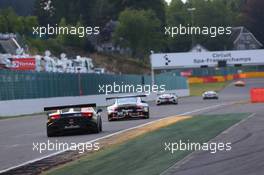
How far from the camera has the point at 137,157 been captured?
17.8m

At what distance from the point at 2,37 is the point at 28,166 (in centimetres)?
7155

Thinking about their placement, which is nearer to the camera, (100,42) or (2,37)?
(2,37)

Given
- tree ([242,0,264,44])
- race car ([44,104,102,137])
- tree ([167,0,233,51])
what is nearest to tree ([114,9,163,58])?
tree ([167,0,233,51])

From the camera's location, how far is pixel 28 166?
17.5 metres

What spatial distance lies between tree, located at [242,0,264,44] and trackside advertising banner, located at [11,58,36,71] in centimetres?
8475

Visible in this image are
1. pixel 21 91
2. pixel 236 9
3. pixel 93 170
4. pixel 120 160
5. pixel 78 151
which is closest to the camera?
pixel 93 170

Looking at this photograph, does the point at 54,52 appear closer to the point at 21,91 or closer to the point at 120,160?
the point at 21,91

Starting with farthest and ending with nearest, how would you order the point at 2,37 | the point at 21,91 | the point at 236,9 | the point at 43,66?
Result: the point at 236,9 → the point at 2,37 → the point at 43,66 → the point at 21,91

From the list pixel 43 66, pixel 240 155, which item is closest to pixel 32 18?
pixel 43 66

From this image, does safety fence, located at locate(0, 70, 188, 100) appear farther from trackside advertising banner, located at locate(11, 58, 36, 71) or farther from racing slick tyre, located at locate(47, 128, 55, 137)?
racing slick tyre, located at locate(47, 128, 55, 137)

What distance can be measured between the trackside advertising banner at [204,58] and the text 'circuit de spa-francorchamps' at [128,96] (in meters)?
0.12

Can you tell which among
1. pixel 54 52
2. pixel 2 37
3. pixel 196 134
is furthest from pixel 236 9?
pixel 196 134

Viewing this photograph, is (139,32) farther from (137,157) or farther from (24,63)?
(137,157)

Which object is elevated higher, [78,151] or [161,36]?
[161,36]
